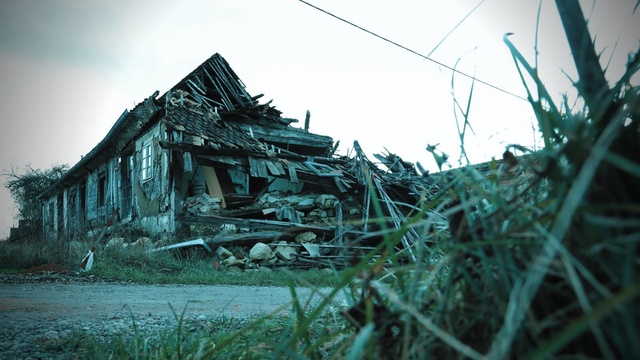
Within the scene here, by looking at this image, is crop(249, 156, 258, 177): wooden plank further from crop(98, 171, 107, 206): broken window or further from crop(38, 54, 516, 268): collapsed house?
crop(98, 171, 107, 206): broken window

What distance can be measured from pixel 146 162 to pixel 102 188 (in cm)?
523

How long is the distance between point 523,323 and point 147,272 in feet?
24.1

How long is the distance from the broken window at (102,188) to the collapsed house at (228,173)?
47 centimetres

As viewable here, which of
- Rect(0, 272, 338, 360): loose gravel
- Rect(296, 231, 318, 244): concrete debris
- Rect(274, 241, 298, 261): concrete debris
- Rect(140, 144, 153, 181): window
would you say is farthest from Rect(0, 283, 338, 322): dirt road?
Rect(140, 144, 153, 181): window

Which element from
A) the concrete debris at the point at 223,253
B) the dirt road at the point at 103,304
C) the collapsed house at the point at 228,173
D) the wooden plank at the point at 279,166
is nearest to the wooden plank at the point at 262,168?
the collapsed house at the point at 228,173

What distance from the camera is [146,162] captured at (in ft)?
40.4

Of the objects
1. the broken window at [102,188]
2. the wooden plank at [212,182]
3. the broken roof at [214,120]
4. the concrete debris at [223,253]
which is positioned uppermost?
the broken roof at [214,120]

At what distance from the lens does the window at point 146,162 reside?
1201 cm

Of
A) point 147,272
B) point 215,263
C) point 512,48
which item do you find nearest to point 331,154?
point 215,263

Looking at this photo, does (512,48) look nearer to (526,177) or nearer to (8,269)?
(526,177)

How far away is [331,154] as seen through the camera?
Answer: 14.2 m

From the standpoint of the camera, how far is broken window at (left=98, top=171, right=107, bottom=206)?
1537 centimetres

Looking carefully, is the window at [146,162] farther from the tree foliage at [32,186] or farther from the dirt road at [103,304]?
the tree foliage at [32,186]

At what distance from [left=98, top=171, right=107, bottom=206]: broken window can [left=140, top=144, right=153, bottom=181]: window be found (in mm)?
3906
